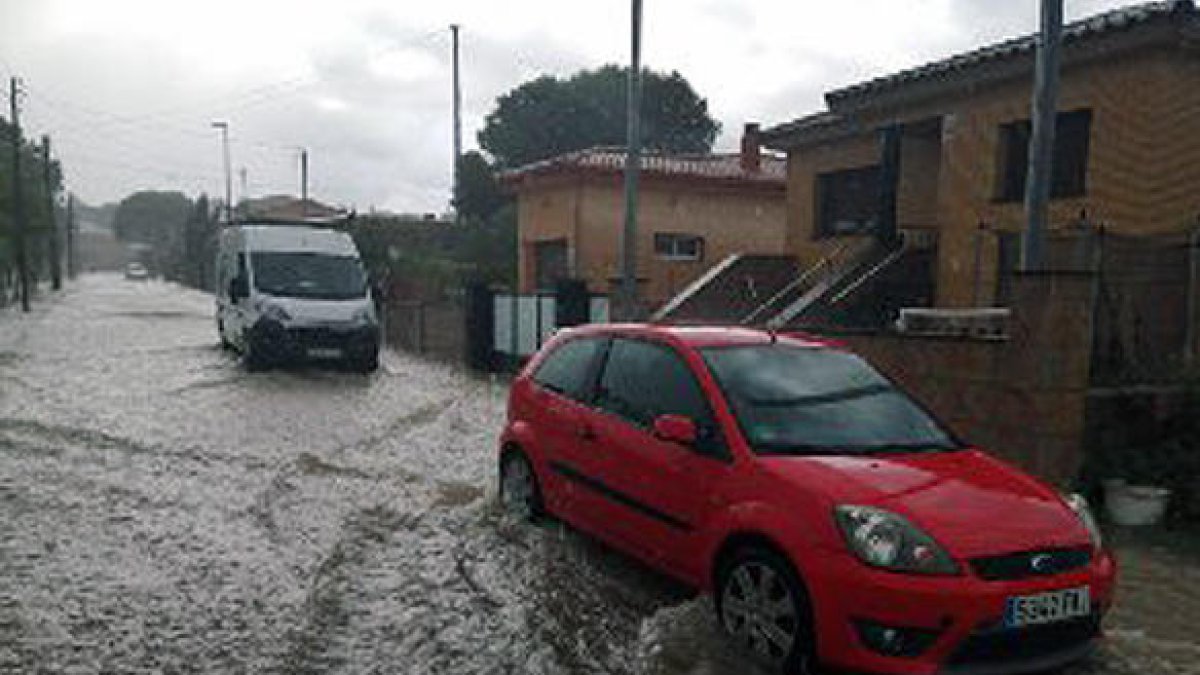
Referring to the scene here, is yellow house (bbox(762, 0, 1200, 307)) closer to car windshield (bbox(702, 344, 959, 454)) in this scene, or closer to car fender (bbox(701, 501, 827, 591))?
car windshield (bbox(702, 344, 959, 454))

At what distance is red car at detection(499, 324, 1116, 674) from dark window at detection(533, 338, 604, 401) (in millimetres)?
45

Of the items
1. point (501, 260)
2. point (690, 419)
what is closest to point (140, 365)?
point (690, 419)

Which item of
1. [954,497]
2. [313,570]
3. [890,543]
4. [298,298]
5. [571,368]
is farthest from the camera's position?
[298,298]

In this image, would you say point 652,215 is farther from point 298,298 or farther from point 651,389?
point 651,389

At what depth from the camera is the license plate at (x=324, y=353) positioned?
1766 centimetres

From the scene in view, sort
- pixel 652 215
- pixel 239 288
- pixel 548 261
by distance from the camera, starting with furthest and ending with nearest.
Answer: pixel 548 261
pixel 652 215
pixel 239 288

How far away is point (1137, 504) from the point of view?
798 centimetres

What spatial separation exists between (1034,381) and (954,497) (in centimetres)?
417

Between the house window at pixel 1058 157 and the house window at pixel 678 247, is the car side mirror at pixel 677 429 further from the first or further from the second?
the house window at pixel 678 247

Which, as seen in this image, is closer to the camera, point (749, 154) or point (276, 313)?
point (276, 313)

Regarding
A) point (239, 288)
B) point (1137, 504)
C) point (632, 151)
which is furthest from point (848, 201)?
point (1137, 504)

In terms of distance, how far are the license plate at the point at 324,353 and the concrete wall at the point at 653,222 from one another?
1012 cm

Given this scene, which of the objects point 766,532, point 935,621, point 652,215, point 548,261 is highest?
point 652,215

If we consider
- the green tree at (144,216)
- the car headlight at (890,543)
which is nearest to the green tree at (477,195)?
the car headlight at (890,543)
